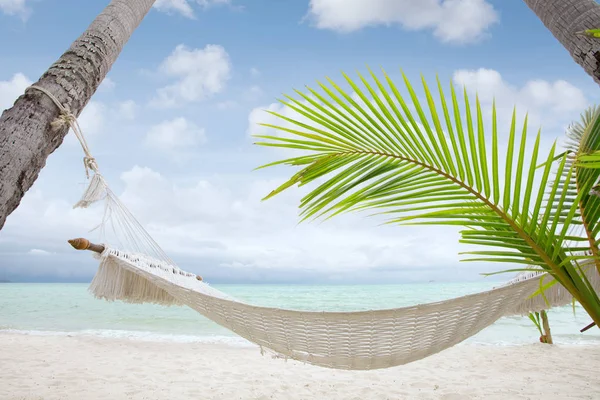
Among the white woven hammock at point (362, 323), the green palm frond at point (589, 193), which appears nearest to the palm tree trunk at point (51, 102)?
the white woven hammock at point (362, 323)

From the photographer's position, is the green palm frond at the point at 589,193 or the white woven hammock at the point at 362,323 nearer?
the green palm frond at the point at 589,193

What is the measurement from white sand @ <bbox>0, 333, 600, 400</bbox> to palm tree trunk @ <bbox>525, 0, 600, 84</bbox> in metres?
1.97

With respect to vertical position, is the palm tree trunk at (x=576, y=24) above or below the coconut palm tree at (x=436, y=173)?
above

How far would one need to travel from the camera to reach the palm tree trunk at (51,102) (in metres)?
1.22

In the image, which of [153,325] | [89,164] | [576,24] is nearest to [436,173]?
[576,24]

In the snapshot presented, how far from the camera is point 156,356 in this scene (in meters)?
4.01

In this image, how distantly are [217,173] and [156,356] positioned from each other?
42.0ft

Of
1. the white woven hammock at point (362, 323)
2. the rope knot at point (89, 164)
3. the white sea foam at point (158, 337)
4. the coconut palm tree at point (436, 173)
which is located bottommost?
the white sea foam at point (158, 337)

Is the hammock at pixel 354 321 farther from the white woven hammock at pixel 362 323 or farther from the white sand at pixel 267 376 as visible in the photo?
the white sand at pixel 267 376

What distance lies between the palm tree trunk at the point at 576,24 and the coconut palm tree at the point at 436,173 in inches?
15.1

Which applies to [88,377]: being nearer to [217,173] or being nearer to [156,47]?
[156,47]

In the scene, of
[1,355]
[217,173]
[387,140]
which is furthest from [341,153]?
[217,173]

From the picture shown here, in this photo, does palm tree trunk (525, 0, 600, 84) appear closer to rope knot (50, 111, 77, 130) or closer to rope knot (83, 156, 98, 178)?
rope knot (50, 111, 77, 130)

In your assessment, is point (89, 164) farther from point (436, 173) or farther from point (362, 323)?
point (436, 173)
